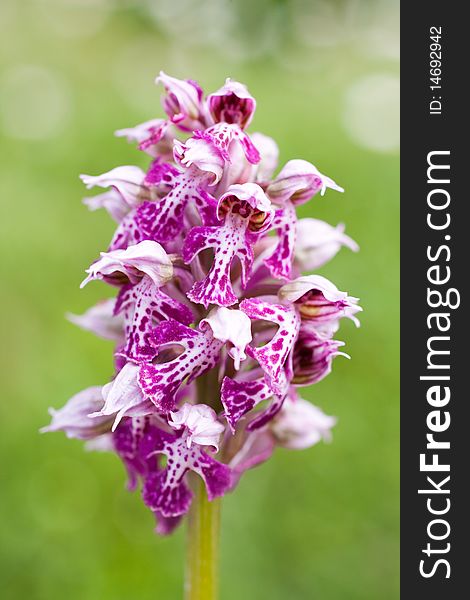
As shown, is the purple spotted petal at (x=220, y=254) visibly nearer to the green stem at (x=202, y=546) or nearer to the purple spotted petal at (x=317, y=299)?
the purple spotted petal at (x=317, y=299)

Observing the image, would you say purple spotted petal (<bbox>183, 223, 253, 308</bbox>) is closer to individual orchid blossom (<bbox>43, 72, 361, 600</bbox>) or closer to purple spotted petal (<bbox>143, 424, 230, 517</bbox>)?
individual orchid blossom (<bbox>43, 72, 361, 600</bbox>)

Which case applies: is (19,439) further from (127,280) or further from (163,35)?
(163,35)

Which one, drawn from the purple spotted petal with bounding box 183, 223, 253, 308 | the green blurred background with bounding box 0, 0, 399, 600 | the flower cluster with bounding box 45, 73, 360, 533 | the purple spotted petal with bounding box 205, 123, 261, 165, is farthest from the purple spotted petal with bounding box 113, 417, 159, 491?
the green blurred background with bounding box 0, 0, 399, 600

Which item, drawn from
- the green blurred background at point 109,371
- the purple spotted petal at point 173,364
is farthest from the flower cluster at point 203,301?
the green blurred background at point 109,371

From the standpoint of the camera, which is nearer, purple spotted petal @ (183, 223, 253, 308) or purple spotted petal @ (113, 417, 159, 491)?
purple spotted petal @ (183, 223, 253, 308)

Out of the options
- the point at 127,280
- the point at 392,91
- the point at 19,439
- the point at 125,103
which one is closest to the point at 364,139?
the point at 392,91

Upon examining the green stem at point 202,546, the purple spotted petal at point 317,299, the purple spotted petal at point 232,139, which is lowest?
the green stem at point 202,546

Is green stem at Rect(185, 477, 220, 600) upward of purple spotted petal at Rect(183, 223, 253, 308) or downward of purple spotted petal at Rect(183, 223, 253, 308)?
downward
